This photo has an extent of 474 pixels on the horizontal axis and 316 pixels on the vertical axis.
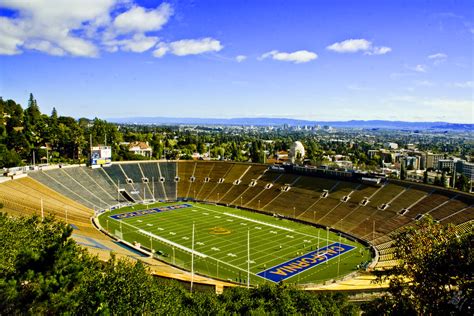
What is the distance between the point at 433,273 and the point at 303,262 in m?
32.8

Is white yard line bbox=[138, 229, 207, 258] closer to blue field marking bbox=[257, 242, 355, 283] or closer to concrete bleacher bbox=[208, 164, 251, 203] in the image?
blue field marking bbox=[257, 242, 355, 283]

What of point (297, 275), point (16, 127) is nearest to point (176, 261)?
point (297, 275)

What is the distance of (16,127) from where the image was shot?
109438 mm

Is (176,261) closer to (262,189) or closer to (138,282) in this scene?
(138,282)

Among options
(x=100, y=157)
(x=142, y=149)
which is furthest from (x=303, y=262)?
(x=142, y=149)

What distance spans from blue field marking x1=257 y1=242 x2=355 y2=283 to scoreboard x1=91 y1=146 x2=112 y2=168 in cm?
5479

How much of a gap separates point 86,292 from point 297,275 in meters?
29.7

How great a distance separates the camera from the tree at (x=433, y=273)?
15305 mm

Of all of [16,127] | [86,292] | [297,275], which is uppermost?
[16,127]

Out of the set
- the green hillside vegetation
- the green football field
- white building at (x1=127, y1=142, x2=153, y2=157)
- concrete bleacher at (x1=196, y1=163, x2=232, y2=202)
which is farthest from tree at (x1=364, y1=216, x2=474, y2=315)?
white building at (x1=127, y1=142, x2=153, y2=157)

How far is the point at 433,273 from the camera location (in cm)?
1603

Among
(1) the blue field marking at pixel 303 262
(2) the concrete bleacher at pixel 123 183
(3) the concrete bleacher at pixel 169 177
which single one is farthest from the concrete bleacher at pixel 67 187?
(1) the blue field marking at pixel 303 262

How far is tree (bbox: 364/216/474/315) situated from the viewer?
15.3 meters

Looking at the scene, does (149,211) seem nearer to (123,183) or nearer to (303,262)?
(123,183)
